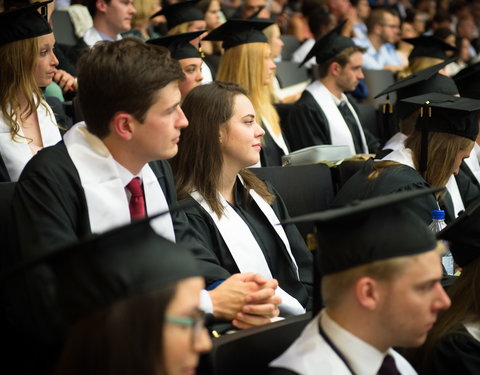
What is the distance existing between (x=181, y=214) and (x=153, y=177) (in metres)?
0.33

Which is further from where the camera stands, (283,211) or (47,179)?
(283,211)

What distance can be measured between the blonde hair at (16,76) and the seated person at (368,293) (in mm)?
1970

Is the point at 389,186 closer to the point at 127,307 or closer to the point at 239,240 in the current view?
the point at 239,240

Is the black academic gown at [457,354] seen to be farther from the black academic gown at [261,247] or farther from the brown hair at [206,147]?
the brown hair at [206,147]

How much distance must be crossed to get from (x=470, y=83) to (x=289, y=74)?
2.56m

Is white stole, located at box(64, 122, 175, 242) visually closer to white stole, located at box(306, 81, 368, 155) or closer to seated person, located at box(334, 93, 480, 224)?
seated person, located at box(334, 93, 480, 224)

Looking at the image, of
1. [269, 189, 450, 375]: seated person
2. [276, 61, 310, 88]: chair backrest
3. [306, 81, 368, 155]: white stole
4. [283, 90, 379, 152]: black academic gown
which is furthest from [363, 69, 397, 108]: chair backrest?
[269, 189, 450, 375]: seated person

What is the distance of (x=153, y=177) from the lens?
282 cm

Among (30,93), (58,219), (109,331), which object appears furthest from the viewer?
(30,93)

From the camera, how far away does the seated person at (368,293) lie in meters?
2.01

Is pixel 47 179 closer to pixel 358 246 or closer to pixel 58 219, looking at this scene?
pixel 58 219

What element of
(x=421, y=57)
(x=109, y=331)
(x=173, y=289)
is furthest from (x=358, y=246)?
(x=421, y=57)

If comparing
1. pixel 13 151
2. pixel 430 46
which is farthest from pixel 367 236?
pixel 430 46

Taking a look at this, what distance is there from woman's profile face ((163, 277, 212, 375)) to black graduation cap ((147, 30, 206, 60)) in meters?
3.75
